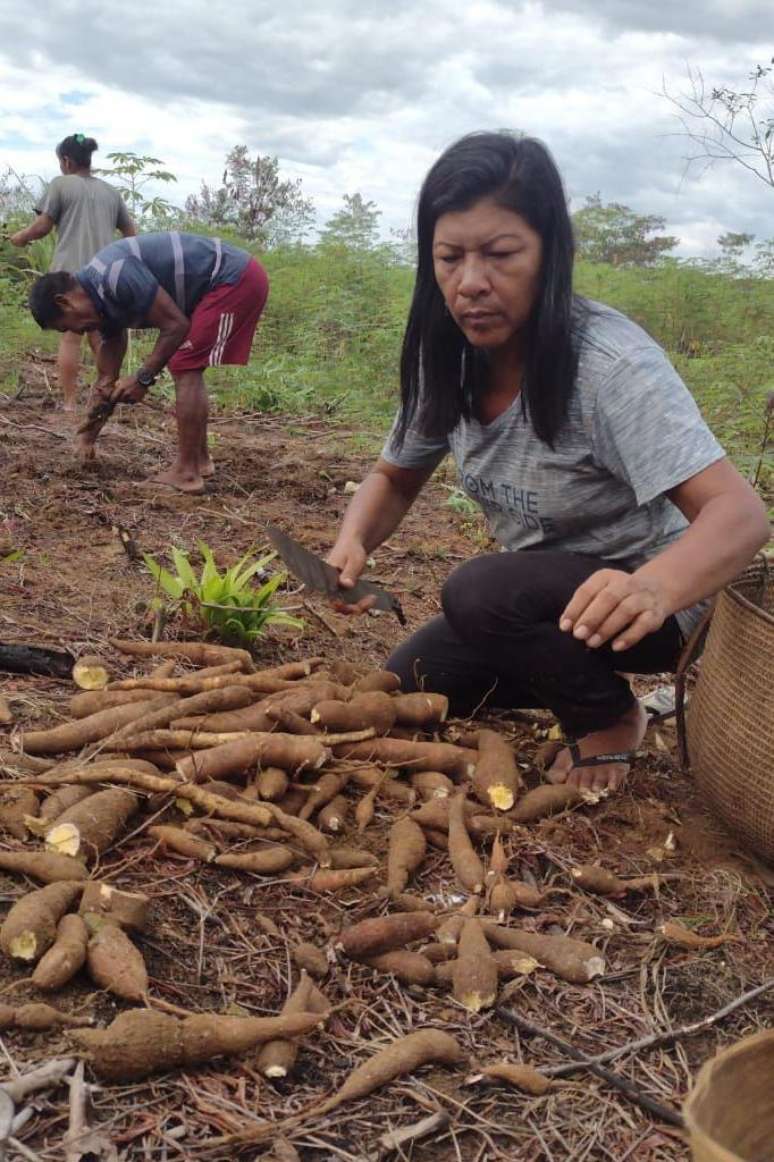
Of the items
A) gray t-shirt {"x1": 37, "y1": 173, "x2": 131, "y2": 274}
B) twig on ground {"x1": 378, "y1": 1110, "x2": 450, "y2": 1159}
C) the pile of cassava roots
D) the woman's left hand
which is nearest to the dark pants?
the pile of cassava roots

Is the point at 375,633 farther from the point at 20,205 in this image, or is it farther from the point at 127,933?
the point at 20,205

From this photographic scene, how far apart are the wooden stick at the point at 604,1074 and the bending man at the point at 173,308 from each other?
363cm

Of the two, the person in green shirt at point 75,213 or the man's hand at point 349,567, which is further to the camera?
the person in green shirt at point 75,213

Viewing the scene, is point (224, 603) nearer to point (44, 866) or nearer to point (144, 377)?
point (44, 866)

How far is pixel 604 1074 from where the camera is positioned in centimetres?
152

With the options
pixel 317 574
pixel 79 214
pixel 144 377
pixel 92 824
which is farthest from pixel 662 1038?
pixel 79 214

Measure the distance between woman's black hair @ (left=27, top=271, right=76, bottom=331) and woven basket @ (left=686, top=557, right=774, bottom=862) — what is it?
3.76 m

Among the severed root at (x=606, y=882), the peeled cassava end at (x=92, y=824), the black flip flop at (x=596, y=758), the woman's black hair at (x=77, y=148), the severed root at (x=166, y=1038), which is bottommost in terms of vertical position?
the severed root at (x=606, y=882)

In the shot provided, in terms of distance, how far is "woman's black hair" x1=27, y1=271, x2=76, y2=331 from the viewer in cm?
486

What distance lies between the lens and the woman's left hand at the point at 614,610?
6.13 ft

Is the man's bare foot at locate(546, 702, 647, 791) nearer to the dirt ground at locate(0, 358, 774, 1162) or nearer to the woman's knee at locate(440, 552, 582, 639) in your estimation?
the dirt ground at locate(0, 358, 774, 1162)

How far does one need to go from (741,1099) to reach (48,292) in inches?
182

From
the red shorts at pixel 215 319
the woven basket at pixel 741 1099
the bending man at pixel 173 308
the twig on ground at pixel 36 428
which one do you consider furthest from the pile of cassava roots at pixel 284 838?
the twig on ground at pixel 36 428

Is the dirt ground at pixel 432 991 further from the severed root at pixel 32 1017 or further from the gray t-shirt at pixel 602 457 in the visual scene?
the gray t-shirt at pixel 602 457
